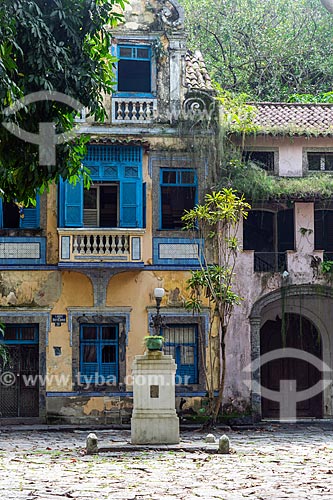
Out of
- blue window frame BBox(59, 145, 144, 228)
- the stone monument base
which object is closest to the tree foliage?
blue window frame BBox(59, 145, 144, 228)

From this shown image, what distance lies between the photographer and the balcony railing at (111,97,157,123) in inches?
961

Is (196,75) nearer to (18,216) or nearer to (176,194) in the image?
(176,194)

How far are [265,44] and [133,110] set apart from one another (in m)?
15.0

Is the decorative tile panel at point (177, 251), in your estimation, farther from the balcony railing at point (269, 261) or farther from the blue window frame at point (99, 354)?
the blue window frame at point (99, 354)

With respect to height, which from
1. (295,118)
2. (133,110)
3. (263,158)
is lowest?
(263,158)

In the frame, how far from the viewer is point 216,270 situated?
22.5m

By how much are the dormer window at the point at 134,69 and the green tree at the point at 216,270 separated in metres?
3.42

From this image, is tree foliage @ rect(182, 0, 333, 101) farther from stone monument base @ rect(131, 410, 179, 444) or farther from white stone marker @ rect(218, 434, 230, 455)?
white stone marker @ rect(218, 434, 230, 455)

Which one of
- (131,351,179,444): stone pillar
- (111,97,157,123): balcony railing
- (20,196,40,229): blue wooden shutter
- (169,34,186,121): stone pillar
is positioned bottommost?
(131,351,179,444): stone pillar

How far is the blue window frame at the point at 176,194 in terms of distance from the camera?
2469cm

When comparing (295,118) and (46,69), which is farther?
(295,118)

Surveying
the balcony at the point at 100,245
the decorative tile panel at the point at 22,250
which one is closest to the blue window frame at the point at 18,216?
the decorative tile panel at the point at 22,250

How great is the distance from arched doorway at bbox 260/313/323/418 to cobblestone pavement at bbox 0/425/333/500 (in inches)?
228

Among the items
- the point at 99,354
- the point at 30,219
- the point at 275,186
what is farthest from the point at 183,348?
the point at 30,219
